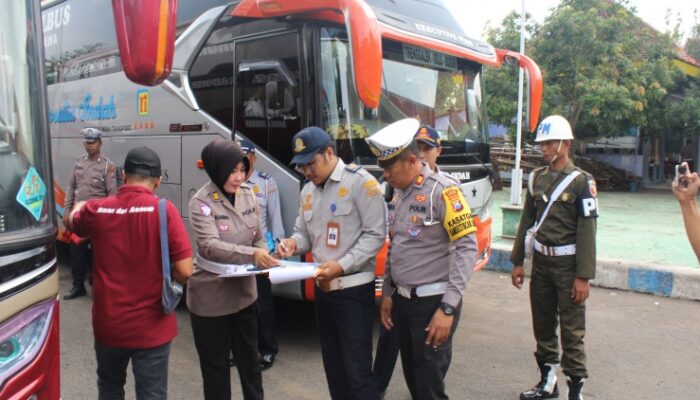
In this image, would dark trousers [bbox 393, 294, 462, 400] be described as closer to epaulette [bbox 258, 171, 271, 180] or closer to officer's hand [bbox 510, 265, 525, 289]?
officer's hand [bbox 510, 265, 525, 289]

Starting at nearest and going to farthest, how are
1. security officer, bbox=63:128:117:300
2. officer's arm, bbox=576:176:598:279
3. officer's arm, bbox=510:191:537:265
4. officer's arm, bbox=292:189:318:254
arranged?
officer's arm, bbox=292:189:318:254 → officer's arm, bbox=576:176:598:279 → officer's arm, bbox=510:191:537:265 → security officer, bbox=63:128:117:300

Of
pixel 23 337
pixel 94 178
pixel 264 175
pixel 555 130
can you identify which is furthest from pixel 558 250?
pixel 94 178

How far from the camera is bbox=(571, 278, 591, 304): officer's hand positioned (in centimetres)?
335

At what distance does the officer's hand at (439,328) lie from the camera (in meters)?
2.52

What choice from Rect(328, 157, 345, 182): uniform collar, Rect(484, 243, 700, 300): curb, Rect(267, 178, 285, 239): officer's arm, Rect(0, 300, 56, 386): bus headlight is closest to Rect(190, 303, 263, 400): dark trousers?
Rect(328, 157, 345, 182): uniform collar

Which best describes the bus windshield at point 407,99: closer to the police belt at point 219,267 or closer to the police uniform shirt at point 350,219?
the police uniform shirt at point 350,219

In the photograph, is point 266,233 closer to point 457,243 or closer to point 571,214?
point 457,243

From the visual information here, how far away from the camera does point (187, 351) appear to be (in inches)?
177

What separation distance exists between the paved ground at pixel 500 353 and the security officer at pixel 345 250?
3.29ft

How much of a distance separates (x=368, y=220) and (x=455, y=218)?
1.58 ft

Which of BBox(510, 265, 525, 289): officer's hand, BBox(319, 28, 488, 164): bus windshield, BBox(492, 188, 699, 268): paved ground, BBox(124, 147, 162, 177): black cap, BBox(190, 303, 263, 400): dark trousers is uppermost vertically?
BBox(319, 28, 488, 164): bus windshield

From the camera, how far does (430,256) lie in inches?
106

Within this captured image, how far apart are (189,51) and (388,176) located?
10.3 ft

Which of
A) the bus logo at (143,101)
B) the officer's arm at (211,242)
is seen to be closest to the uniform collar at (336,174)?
the officer's arm at (211,242)
